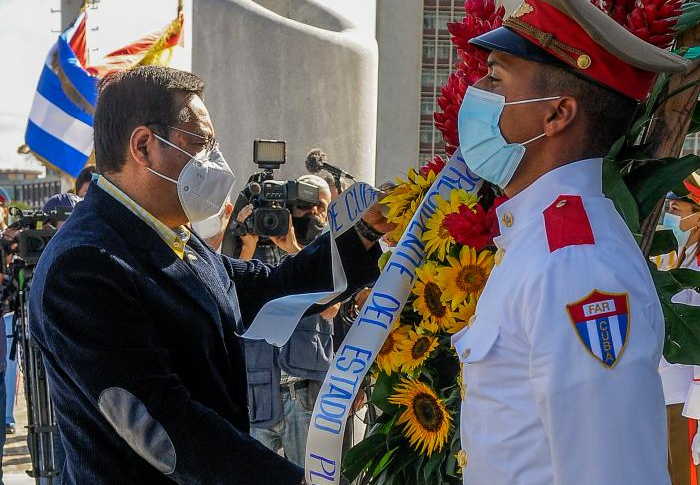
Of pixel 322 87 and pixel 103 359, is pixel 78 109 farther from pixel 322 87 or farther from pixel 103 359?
pixel 103 359

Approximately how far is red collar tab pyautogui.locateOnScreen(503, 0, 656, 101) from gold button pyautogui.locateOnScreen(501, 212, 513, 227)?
0.32 m

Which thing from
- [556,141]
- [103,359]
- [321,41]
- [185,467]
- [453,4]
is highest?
[453,4]

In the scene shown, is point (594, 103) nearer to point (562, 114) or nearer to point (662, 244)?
point (562, 114)

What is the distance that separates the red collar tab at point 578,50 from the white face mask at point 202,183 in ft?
3.47

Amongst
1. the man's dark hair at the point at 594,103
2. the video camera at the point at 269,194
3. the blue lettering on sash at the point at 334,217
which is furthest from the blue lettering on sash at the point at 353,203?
the video camera at the point at 269,194

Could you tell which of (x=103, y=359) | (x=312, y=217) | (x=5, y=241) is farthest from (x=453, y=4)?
(x=103, y=359)

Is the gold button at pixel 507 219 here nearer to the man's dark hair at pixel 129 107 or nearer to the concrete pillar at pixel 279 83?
the man's dark hair at pixel 129 107

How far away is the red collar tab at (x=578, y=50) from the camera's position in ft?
6.48

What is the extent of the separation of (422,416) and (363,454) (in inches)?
9.0

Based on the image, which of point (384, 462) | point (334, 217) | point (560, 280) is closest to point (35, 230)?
point (334, 217)

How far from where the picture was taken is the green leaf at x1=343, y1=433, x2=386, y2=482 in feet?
8.93

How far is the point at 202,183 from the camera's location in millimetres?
2768

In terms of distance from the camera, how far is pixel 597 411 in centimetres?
167

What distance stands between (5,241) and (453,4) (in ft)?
26.0
